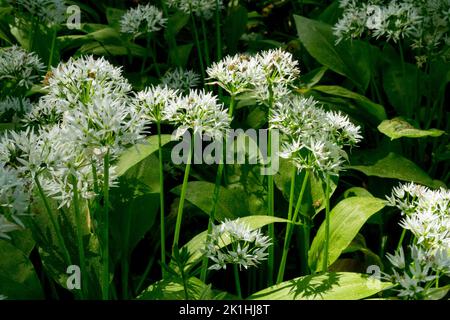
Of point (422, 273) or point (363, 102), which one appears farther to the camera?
point (363, 102)

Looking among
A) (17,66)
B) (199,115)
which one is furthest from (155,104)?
(17,66)

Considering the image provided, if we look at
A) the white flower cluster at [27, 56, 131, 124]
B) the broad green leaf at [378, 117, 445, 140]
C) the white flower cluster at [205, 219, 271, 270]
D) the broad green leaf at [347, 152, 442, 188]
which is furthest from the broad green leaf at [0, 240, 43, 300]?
→ the broad green leaf at [378, 117, 445, 140]

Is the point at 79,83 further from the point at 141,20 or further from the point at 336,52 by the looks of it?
the point at 336,52

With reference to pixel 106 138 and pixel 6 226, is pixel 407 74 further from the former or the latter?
pixel 6 226

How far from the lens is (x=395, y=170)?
7.51 feet

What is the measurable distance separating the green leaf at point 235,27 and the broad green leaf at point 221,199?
4.85 feet

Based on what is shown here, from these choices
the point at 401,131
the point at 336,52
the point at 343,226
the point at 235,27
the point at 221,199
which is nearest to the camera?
the point at 343,226

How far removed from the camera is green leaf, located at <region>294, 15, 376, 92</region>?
2.90 metres

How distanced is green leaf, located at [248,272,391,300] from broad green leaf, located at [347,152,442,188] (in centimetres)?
72

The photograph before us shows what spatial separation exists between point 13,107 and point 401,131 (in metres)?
1.48

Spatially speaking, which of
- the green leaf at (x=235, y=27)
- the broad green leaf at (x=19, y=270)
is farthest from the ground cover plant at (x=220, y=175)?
the green leaf at (x=235, y=27)

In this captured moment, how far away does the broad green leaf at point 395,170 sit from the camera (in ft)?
7.35

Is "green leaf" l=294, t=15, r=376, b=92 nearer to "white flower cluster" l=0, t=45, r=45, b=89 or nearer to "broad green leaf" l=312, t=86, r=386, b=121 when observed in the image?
"broad green leaf" l=312, t=86, r=386, b=121

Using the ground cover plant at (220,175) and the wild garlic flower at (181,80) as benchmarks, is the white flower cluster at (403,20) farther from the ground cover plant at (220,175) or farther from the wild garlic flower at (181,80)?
the wild garlic flower at (181,80)
